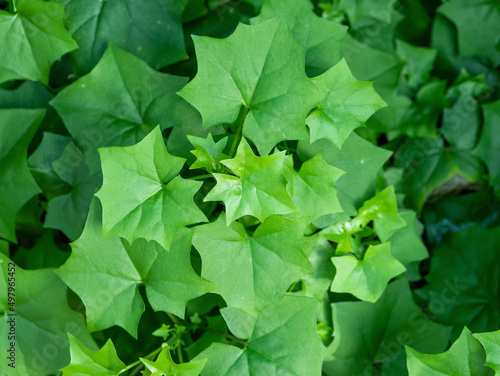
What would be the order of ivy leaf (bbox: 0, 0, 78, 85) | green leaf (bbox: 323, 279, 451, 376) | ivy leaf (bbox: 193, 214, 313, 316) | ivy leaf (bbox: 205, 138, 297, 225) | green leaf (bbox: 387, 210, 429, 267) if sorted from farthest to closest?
1. green leaf (bbox: 387, 210, 429, 267)
2. green leaf (bbox: 323, 279, 451, 376)
3. ivy leaf (bbox: 0, 0, 78, 85)
4. ivy leaf (bbox: 193, 214, 313, 316)
5. ivy leaf (bbox: 205, 138, 297, 225)

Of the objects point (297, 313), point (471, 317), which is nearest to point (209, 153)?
point (297, 313)

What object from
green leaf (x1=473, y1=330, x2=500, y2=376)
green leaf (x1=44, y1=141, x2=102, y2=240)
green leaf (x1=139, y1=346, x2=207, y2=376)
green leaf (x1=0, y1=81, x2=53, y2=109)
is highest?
green leaf (x1=0, y1=81, x2=53, y2=109)

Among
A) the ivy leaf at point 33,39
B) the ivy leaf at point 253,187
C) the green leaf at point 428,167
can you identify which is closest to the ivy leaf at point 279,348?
the ivy leaf at point 253,187

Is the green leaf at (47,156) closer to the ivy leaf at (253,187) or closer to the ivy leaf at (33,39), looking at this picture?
the ivy leaf at (33,39)

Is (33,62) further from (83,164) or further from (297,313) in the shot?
(297,313)

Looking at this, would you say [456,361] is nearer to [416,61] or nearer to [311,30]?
[311,30]

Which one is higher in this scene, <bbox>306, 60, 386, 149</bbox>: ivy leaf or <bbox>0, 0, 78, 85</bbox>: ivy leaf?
<bbox>0, 0, 78, 85</bbox>: ivy leaf

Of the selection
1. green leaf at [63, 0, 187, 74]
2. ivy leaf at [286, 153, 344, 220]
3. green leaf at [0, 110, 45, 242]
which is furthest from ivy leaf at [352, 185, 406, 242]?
green leaf at [0, 110, 45, 242]

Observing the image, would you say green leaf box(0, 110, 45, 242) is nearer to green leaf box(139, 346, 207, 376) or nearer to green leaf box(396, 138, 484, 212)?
green leaf box(139, 346, 207, 376)

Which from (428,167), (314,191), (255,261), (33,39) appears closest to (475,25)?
(428,167)
